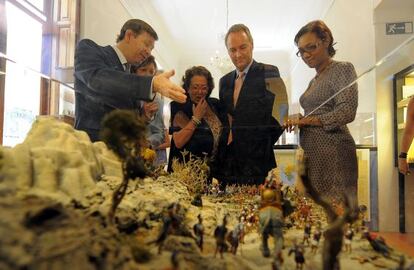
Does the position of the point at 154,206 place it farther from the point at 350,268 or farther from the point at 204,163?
the point at 204,163

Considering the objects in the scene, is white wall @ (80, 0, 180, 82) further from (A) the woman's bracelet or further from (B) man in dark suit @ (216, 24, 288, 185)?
(B) man in dark suit @ (216, 24, 288, 185)

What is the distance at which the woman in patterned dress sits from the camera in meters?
3.05

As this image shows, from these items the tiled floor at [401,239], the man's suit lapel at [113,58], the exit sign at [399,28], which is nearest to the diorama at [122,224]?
the tiled floor at [401,239]

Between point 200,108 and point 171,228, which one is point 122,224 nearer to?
point 171,228

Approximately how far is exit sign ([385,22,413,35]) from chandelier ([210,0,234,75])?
1741mm

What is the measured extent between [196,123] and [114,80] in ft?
4.49

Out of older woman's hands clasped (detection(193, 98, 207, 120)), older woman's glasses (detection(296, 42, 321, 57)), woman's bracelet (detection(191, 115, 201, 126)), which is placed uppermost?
older woman's glasses (detection(296, 42, 321, 57))

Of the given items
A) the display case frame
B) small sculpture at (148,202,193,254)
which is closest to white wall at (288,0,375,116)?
the display case frame

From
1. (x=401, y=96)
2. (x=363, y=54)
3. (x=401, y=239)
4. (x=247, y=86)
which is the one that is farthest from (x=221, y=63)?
(x=401, y=239)

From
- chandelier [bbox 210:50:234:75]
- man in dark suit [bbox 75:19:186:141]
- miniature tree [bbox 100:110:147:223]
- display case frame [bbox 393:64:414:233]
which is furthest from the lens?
chandelier [bbox 210:50:234:75]

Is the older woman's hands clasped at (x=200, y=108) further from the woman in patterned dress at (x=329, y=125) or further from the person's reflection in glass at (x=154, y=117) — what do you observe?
the woman in patterned dress at (x=329, y=125)

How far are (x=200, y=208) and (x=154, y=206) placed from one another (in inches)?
30.8

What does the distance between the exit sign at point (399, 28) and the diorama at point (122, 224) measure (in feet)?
6.74

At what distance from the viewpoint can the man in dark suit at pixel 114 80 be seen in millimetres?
2938
